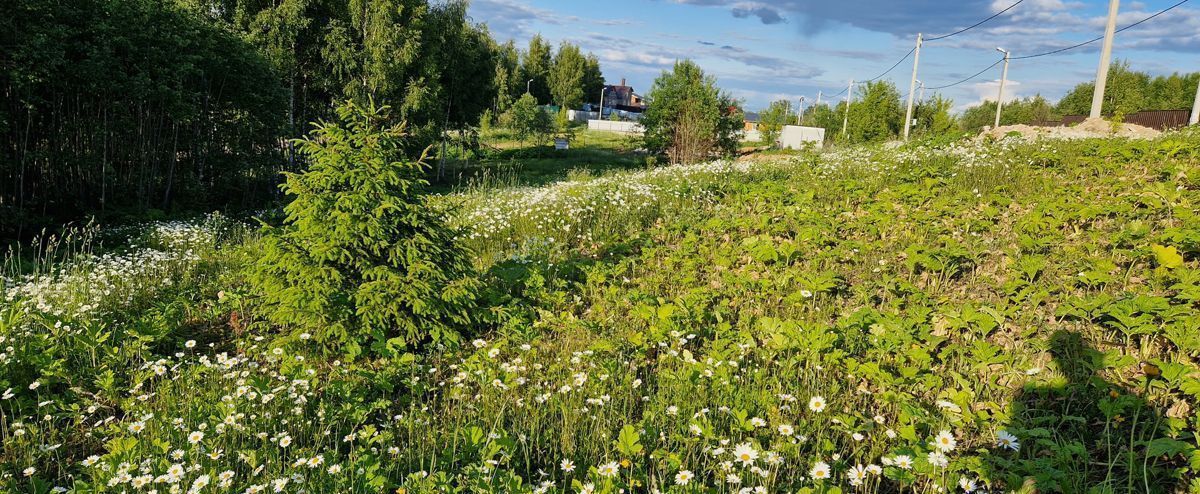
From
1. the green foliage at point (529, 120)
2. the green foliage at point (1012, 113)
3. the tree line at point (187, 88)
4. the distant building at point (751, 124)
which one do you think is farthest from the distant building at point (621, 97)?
the tree line at point (187, 88)

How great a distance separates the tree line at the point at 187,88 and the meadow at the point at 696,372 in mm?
2134

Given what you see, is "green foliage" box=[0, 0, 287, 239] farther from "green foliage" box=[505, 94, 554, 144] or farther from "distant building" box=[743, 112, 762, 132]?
"distant building" box=[743, 112, 762, 132]

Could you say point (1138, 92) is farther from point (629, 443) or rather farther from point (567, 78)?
point (629, 443)

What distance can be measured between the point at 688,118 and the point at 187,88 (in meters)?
17.3

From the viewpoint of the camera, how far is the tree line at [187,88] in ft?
32.0

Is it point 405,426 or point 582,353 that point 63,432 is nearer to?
point 405,426

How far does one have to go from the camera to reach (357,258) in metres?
4.39

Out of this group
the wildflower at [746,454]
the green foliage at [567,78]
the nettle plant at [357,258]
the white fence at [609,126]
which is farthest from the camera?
the green foliage at [567,78]

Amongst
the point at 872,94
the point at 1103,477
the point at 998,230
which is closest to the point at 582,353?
the point at 1103,477

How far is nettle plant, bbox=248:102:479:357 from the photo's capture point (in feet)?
13.7

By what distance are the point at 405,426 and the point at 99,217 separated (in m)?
11.5

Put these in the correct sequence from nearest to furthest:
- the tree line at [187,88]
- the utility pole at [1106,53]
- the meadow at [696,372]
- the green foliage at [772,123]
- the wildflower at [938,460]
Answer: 1. the wildflower at [938,460]
2. the meadow at [696,372]
3. the tree line at [187,88]
4. the utility pole at [1106,53]
5. the green foliage at [772,123]

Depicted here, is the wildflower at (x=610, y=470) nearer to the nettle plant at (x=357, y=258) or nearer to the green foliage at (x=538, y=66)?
the nettle plant at (x=357, y=258)

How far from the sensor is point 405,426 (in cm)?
329
